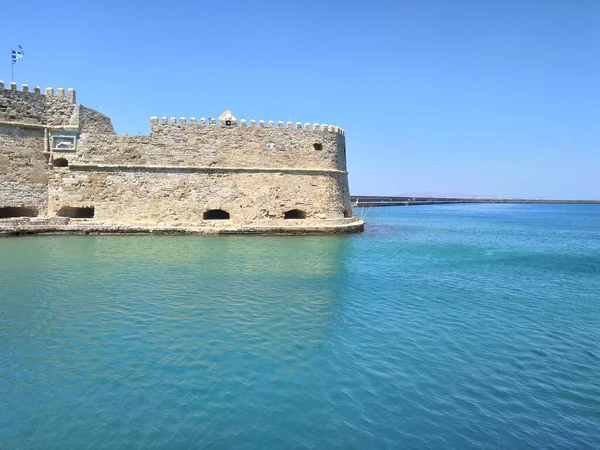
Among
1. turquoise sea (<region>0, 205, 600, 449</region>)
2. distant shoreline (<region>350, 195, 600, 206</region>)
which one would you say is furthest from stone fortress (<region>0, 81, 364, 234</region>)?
distant shoreline (<region>350, 195, 600, 206</region>)

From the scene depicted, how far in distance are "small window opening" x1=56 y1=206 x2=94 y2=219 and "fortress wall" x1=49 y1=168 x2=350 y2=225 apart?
8.3 inches

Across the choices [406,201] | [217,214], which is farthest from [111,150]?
[406,201]

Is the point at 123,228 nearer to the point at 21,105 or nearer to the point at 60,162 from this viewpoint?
the point at 60,162

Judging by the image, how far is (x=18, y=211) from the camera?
63.3ft

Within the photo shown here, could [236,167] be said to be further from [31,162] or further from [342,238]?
[31,162]

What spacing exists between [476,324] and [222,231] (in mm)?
13703

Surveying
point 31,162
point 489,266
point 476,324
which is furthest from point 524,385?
point 31,162

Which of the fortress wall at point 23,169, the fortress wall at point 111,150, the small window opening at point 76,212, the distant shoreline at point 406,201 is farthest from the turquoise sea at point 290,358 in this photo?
the distant shoreline at point 406,201

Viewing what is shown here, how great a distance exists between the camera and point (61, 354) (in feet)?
20.3

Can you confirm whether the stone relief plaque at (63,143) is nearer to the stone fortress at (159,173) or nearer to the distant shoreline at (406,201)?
the stone fortress at (159,173)

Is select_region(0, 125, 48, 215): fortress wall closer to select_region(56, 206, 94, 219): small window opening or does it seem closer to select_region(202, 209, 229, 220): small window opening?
select_region(56, 206, 94, 219): small window opening

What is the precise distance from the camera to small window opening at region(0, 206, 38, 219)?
62.5 ft

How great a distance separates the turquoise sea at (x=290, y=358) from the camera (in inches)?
177

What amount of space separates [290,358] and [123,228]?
15276mm
